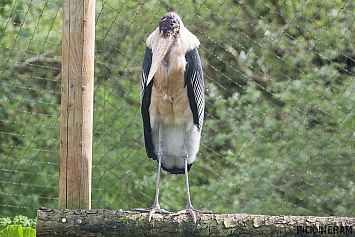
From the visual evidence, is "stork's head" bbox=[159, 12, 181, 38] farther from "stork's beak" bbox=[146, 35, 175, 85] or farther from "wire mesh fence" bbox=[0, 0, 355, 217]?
"wire mesh fence" bbox=[0, 0, 355, 217]

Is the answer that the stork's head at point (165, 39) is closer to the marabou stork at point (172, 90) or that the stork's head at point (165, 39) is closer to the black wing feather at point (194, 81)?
→ the marabou stork at point (172, 90)

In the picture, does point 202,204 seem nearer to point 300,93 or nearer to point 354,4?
point 300,93

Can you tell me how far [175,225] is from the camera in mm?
2777

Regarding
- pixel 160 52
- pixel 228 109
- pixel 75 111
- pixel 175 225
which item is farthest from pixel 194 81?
pixel 228 109

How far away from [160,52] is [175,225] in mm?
899

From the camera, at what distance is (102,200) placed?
16.1 feet

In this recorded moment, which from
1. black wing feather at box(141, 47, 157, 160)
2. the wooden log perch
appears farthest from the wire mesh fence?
the wooden log perch

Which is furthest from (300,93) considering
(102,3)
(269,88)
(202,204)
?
(102,3)

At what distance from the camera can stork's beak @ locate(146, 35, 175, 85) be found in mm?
3138

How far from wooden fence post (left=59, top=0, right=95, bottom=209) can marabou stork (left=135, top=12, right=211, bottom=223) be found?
0.34 meters

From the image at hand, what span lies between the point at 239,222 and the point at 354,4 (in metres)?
2.65

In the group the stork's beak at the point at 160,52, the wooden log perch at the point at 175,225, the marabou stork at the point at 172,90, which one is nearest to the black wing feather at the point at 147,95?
the marabou stork at the point at 172,90

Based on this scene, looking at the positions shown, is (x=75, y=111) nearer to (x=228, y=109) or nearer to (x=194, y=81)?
(x=194, y=81)

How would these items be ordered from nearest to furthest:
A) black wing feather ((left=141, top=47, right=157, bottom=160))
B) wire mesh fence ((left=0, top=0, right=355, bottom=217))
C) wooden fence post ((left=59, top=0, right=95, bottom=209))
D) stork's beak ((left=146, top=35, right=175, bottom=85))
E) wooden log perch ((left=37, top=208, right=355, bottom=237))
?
wooden log perch ((left=37, top=208, right=355, bottom=237)) → wooden fence post ((left=59, top=0, right=95, bottom=209)) → stork's beak ((left=146, top=35, right=175, bottom=85)) → black wing feather ((left=141, top=47, right=157, bottom=160)) → wire mesh fence ((left=0, top=0, right=355, bottom=217))
